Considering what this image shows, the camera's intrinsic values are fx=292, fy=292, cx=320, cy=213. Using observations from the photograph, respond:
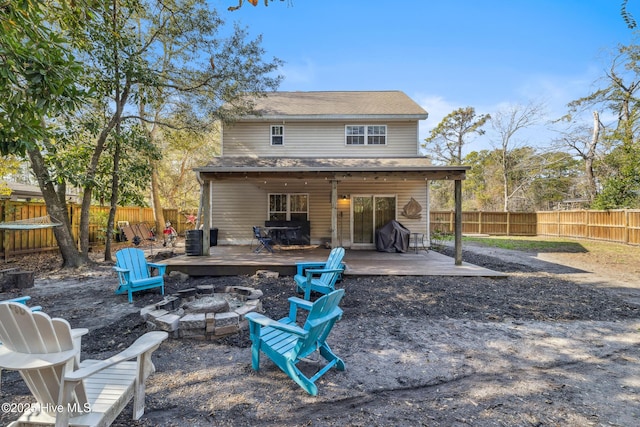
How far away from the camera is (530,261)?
912 cm

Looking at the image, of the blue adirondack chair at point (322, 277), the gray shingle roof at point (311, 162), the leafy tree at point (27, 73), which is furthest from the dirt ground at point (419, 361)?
the gray shingle roof at point (311, 162)

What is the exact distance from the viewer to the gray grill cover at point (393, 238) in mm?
9562

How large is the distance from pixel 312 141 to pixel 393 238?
4519 millimetres

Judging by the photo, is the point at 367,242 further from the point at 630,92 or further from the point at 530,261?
the point at 630,92

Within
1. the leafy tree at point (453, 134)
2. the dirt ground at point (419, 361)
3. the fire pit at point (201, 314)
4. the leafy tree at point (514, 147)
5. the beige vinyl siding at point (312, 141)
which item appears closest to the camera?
the dirt ground at point (419, 361)

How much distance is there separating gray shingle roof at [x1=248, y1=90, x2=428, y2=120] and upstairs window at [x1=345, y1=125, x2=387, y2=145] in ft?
1.58

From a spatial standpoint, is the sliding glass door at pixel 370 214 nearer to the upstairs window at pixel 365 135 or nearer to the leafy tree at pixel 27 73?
the upstairs window at pixel 365 135

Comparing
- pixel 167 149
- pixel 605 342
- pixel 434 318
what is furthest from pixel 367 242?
pixel 167 149

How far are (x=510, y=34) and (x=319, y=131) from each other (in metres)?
6.70

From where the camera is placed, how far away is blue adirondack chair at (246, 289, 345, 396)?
7.74 ft

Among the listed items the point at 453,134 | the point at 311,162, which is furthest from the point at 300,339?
the point at 453,134

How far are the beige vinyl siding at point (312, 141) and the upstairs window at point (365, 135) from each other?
0.14m

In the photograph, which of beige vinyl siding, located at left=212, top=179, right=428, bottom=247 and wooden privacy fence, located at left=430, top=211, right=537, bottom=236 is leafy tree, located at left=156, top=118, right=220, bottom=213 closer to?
beige vinyl siding, located at left=212, top=179, right=428, bottom=247

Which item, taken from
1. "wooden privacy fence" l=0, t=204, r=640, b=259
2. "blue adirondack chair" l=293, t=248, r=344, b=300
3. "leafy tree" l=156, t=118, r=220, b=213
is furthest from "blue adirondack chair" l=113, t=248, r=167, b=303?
"leafy tree" l=156, t=118, r=220, b=213
